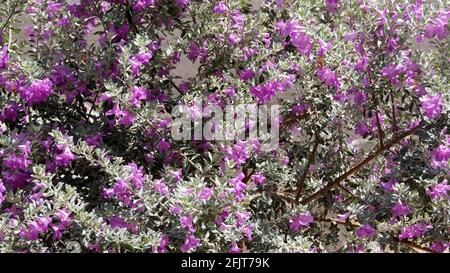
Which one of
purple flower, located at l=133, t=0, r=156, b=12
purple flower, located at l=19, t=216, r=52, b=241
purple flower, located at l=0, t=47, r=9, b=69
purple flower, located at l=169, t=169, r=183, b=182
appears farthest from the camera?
purple flower, located at l=133, t=0, r=156, b=12

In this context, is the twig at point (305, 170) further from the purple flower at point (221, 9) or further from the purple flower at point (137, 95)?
the purple flower at point (137, 95)

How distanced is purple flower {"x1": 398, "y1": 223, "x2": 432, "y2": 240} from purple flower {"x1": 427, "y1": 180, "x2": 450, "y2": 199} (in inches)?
7.7

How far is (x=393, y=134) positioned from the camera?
341 centimetres

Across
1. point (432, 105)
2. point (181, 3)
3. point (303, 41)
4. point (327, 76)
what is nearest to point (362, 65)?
point (327, 76)

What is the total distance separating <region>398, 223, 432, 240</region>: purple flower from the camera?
325 cm

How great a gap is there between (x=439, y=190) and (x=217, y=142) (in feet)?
2.91

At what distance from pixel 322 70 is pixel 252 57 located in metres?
0.34

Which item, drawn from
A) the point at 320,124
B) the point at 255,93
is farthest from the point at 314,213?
the point at 255,93

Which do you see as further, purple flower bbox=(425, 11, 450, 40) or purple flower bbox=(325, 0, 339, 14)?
purple flower bbox=(325, 0, 339, 14)

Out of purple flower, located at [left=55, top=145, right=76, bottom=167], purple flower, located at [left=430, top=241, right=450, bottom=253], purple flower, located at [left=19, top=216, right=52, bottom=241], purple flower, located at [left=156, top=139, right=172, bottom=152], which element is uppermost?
purple flower, located at [left=156, top=139, right=172, bottom=152]

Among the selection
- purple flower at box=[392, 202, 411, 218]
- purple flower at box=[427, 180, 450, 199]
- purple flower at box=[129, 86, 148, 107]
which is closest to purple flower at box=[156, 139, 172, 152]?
purple flower at box=[129, 86, 148, 107]

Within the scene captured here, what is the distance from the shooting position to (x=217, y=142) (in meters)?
3.27

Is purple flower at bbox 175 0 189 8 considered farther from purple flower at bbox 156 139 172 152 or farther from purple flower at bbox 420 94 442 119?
purple flower at bbox 420 94 442 119

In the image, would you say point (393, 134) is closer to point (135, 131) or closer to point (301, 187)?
point (301, 187)
